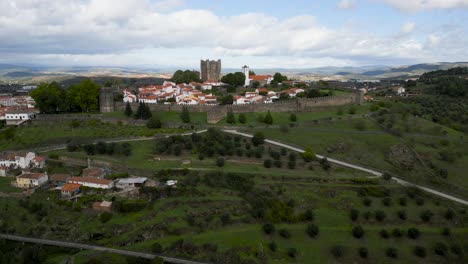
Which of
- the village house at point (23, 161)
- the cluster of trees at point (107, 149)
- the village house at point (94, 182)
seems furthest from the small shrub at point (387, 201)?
the village house at point (23, 161)

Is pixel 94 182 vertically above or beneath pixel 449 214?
above

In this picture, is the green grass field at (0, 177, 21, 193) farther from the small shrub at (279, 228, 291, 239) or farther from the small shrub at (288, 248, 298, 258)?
the small shrub at (288, 248, 298, 258)

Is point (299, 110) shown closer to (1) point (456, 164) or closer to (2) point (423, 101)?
(1) point (456, 164)

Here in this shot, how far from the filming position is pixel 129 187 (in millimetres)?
26156

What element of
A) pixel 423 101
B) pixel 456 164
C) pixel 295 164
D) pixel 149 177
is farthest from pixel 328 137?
pixel 423 101

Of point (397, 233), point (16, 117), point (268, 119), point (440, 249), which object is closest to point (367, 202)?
point (397, 233)

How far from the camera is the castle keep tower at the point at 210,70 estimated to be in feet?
212

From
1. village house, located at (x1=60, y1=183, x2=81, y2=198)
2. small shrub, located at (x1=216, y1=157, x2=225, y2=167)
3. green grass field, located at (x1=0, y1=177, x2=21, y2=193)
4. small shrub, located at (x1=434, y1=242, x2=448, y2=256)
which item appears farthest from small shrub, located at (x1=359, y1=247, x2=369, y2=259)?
green grass field, located at (x1=0, y1=177, x2=21, y2=193)

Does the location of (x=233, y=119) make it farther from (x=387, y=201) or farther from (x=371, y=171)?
(x=387, y=201)

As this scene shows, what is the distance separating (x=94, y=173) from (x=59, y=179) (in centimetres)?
265

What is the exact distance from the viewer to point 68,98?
4419 cm

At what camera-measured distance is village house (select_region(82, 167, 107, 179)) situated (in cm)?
2770

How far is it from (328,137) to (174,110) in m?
18.3

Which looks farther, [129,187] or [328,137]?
[328,137]
